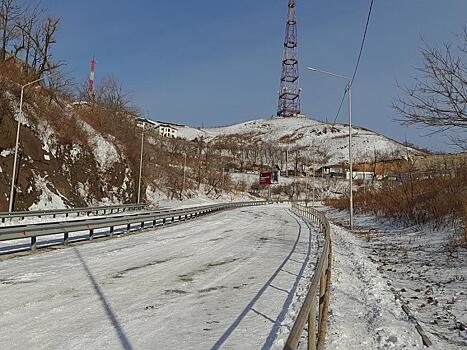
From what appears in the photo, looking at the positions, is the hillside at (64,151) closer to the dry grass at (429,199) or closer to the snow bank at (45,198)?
the snow bank at (45,198)

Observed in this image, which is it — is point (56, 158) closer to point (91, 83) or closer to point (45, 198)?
point (45, 198)

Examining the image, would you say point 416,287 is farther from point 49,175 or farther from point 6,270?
point 49,175

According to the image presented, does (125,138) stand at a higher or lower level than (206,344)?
higher

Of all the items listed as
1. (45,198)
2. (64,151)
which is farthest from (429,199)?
(64,151)

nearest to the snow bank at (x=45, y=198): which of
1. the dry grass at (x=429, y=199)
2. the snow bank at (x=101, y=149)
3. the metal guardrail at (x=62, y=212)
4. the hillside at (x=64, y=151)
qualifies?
the hillside at (x=64, y=151)

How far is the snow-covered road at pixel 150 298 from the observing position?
19.6 ft

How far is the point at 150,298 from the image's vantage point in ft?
27.0

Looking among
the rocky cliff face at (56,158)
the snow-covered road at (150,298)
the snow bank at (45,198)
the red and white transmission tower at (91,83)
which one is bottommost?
the snow-covered road at (150,298)

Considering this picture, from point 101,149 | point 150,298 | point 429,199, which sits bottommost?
point 150,298

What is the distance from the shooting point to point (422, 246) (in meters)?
17.4

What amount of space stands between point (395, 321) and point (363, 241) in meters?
15.0

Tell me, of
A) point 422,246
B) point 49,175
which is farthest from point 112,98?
point 422,246

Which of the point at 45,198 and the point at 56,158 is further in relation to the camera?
the point at 56,158

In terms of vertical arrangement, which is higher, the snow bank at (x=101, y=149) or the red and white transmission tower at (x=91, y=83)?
the red and white transmission tower at (x=91, y=83)
